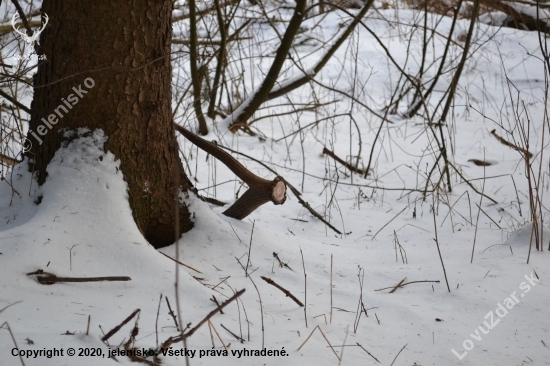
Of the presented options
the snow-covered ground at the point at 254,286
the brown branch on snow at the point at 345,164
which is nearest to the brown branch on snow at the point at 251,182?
the snow-covered ground at the point at 254,286

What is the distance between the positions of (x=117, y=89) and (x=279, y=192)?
84 centimetres

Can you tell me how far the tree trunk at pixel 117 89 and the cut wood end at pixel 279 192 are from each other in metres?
0.47

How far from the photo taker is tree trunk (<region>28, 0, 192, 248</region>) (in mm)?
2029

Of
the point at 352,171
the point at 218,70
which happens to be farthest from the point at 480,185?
the point at 218,70

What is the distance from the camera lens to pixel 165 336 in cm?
160

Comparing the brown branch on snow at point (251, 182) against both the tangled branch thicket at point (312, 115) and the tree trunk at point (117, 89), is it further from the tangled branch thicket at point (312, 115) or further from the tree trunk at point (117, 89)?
the tangled branch thicket at point (312, 115)

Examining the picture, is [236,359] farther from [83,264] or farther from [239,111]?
[239,111]

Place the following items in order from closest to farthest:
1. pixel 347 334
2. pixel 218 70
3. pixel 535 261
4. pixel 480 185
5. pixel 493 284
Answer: pixel 347 334
pixel 493 284
pixel 535 261
pixel 480 185
pixel 218 70

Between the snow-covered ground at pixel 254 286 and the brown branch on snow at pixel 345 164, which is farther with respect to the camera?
the brown branch on snow at pixel 345 164

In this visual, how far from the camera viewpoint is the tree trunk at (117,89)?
2.03 metres

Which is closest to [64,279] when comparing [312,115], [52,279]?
[52,279]

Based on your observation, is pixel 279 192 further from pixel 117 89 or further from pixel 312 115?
pixel 312 115

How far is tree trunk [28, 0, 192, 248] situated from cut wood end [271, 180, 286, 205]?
0.47 metres

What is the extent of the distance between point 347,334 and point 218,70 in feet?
11.6
